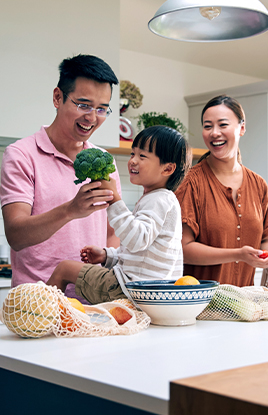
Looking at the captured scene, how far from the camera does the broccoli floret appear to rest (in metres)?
1.14

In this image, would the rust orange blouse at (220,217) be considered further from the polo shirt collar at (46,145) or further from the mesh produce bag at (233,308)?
the mesh produce bag at (233,308)

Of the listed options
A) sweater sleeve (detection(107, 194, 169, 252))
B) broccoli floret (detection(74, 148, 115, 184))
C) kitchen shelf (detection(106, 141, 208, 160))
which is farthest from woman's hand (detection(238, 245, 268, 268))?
kitchen shelf (detection(106, 141, 208, 160))

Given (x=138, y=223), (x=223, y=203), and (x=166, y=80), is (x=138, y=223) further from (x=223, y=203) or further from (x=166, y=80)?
(x=166, y=80)

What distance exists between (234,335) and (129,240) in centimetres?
33

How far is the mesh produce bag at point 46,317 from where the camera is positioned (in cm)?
88

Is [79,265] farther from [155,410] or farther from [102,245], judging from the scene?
[155,410]

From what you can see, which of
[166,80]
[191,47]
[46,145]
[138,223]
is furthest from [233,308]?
[166,80]

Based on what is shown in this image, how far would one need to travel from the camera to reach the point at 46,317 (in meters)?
0.88

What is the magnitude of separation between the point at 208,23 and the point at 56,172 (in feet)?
2.27

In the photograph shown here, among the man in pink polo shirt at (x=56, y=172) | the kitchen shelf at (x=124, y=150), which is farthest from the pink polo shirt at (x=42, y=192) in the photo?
the kitchen shelf at (x=124, y=150)

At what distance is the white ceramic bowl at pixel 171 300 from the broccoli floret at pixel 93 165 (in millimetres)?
275

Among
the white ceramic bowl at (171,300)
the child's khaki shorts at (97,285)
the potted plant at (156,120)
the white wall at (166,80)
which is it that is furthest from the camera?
the white wall at (166,80)

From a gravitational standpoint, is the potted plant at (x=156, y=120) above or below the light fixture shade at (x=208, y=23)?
above

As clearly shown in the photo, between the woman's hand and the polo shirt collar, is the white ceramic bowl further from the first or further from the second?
the polo shirt collar
